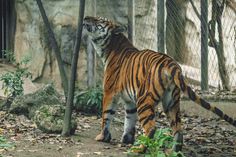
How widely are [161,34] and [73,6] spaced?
7.23 ft

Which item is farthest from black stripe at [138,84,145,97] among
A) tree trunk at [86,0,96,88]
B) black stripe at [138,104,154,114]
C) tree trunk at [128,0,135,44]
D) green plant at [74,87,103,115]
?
tree trunk at [86,0,96,88]

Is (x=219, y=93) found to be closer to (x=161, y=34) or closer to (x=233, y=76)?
(x=233, y=76)

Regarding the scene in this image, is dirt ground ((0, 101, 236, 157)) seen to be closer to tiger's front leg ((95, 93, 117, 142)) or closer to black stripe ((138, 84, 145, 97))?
tiger's front leg ((95, 93, 117, 142))

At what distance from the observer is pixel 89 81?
1048 centimetres

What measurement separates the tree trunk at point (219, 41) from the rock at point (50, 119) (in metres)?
2.79

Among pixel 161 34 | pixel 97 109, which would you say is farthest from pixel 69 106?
pixel 161 34

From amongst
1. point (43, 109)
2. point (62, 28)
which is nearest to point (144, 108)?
point (43, 109)

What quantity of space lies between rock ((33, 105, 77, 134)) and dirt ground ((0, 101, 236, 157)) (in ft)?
0.31

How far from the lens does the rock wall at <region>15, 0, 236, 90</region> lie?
32.8ft

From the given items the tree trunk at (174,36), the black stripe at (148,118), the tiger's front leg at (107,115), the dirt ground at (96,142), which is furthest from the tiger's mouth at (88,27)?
the tree trunk at (174,36)

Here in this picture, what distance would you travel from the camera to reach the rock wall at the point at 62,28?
10.0 meters

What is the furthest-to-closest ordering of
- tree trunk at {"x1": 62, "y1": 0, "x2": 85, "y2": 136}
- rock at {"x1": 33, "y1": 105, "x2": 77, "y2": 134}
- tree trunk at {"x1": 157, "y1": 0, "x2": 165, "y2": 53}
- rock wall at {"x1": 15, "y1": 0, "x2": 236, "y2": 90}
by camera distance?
rock wall at {"x1": 15, "y1": 0, "x2": 236, "y2": 90} < tree trunk at {"x1": 157, "y1": 0, "x2": 165, "y2": 53} < rock at {"x1": 33, "y1": 105, "x2": 77, "y2": 134} < tree trunk at {"x1": 62, "y1": 0, "x2": 85, "y2": 136}

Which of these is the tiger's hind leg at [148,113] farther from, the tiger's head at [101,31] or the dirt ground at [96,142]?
the tiger's head at [101,31]

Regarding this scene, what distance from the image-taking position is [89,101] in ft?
28.6
